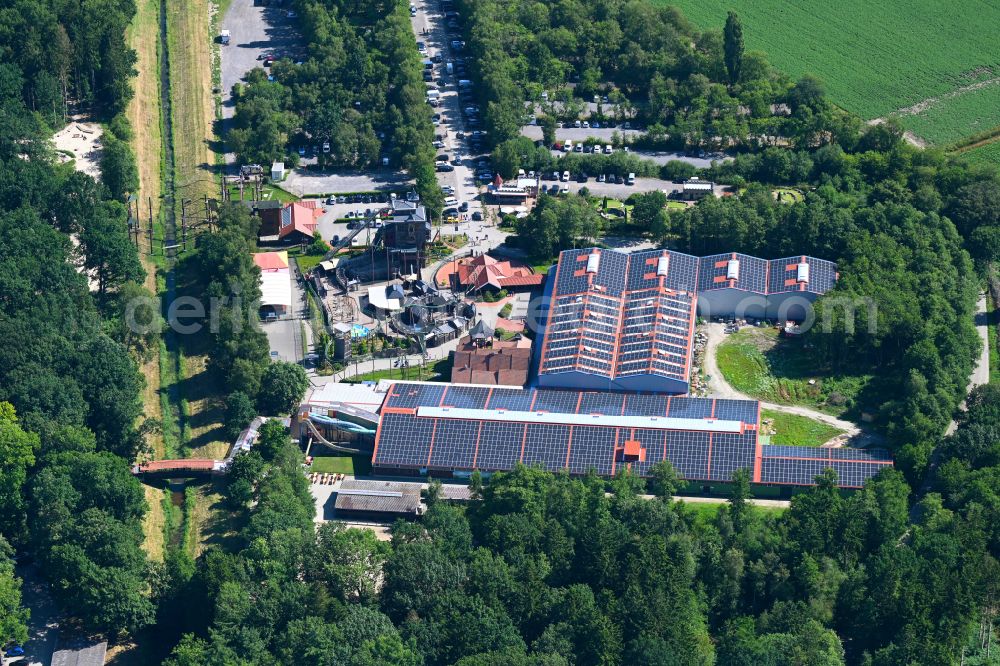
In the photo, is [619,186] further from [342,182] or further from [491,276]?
[342,182]

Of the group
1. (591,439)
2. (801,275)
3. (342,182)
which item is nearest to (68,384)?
(591,439)

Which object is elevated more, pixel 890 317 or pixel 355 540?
pixel 890 317

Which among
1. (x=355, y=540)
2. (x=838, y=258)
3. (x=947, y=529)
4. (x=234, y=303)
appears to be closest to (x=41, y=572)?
(x=355, y=540)

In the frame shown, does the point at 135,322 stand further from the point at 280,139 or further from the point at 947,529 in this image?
the point at 947,529

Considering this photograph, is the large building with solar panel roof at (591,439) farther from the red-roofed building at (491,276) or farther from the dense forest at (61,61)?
the dense forest at (61,61)

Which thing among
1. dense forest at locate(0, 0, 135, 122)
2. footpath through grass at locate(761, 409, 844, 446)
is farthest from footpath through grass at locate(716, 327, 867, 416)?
dense forest at locate(0, 0, 135, 122)

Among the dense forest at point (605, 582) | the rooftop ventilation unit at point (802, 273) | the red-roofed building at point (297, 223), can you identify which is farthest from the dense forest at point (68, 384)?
the rooftop ventilation unit at point (802, 273)

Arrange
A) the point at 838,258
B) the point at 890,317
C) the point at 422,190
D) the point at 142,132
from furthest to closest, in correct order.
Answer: the point at 142,132 < the point at 422,190 < the point at 838,258 < the point at 890,317
